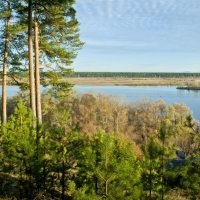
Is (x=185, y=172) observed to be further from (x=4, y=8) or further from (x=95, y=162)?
(x=4, y=8)

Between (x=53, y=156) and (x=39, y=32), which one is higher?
(x=39, y=32)

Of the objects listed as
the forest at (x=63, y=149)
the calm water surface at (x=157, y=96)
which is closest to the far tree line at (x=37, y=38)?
the forest at (x=63, y=149)

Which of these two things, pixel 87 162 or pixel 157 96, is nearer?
pixel 87 162

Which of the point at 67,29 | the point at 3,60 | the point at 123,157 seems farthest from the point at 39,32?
the point at 123,157

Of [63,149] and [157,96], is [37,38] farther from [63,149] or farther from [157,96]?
[157,96]

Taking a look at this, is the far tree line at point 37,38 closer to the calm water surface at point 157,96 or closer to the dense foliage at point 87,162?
the dense foliage at point 87,162

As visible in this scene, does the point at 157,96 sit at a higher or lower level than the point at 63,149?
lower

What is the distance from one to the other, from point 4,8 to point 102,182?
486 inches

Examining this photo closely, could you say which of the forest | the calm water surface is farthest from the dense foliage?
the calm water surface

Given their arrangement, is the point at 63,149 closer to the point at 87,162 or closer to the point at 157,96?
the point at 87,162

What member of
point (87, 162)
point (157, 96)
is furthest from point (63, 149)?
point (157, 96)

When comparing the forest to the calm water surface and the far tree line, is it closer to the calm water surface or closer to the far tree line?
the far tree line

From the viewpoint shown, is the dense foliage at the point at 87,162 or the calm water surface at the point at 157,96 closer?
the dense foliage at the point at 87,162

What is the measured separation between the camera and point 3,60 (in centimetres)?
1894
